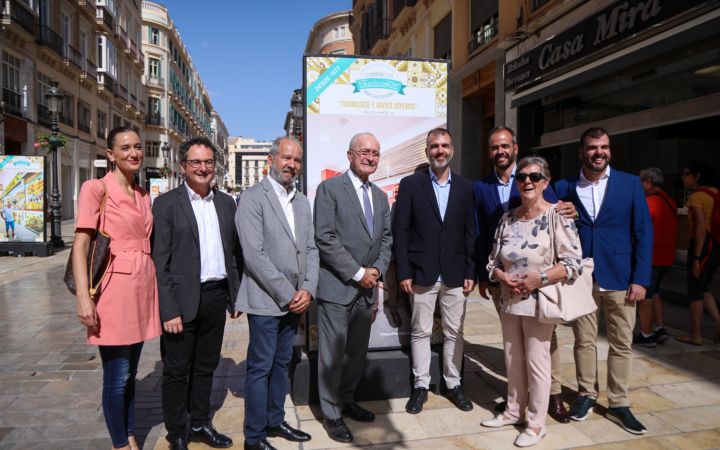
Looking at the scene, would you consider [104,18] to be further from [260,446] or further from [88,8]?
[260,446]

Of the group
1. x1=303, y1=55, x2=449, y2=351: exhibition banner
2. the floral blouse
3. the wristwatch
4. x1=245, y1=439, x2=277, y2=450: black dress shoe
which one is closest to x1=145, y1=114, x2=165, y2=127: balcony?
x1=303, y1=55, x2=449, y2=351: exhibition banner

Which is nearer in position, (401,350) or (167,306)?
(167,306)

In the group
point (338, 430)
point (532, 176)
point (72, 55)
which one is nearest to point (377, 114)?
point (532, 176)

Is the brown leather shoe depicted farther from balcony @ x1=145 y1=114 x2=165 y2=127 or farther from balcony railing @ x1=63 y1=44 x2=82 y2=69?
balcony @ x1=145 y1=114 x2=165 y2=127

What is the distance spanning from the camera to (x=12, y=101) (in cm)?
1955

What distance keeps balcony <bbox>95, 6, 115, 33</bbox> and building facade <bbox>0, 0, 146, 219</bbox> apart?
0.06 meters

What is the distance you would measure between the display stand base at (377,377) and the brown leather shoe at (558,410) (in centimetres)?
83

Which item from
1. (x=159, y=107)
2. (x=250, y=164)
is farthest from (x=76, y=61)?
(x=250, y=164)

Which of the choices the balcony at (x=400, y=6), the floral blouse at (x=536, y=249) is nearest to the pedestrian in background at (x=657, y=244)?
the floral blouse at (x=536, y=249)

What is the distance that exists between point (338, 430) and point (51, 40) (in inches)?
1028

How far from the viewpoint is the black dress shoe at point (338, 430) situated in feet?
10.5

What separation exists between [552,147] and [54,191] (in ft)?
43.7

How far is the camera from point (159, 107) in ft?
161

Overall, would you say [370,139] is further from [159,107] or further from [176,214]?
[159,107]
